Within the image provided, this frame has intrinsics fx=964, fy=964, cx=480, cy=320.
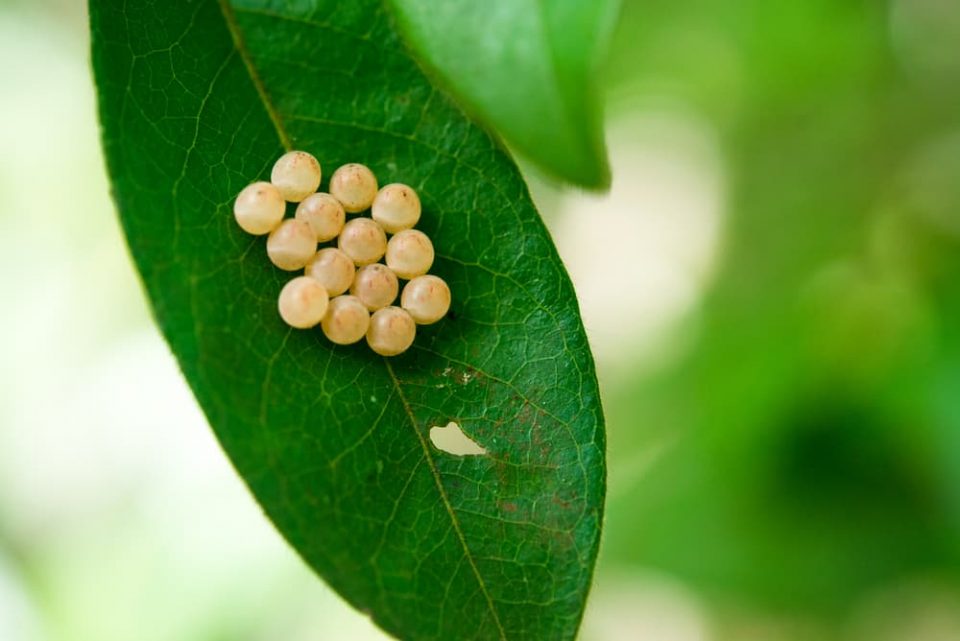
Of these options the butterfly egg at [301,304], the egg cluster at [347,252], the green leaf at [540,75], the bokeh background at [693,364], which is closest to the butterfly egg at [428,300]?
the egg cluster at [347,252]

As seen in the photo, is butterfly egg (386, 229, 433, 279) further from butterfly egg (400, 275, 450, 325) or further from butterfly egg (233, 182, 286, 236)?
butterfly egg (233, 182, 286, 236)

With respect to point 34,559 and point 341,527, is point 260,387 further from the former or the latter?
point 34,559

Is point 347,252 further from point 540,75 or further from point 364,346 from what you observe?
point 540,75

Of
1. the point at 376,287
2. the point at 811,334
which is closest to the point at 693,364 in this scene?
the point at 811,334

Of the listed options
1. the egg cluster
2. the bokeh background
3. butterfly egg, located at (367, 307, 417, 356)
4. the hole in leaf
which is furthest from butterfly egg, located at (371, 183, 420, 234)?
the bokeh background

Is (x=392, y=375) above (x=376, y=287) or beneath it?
beneath
